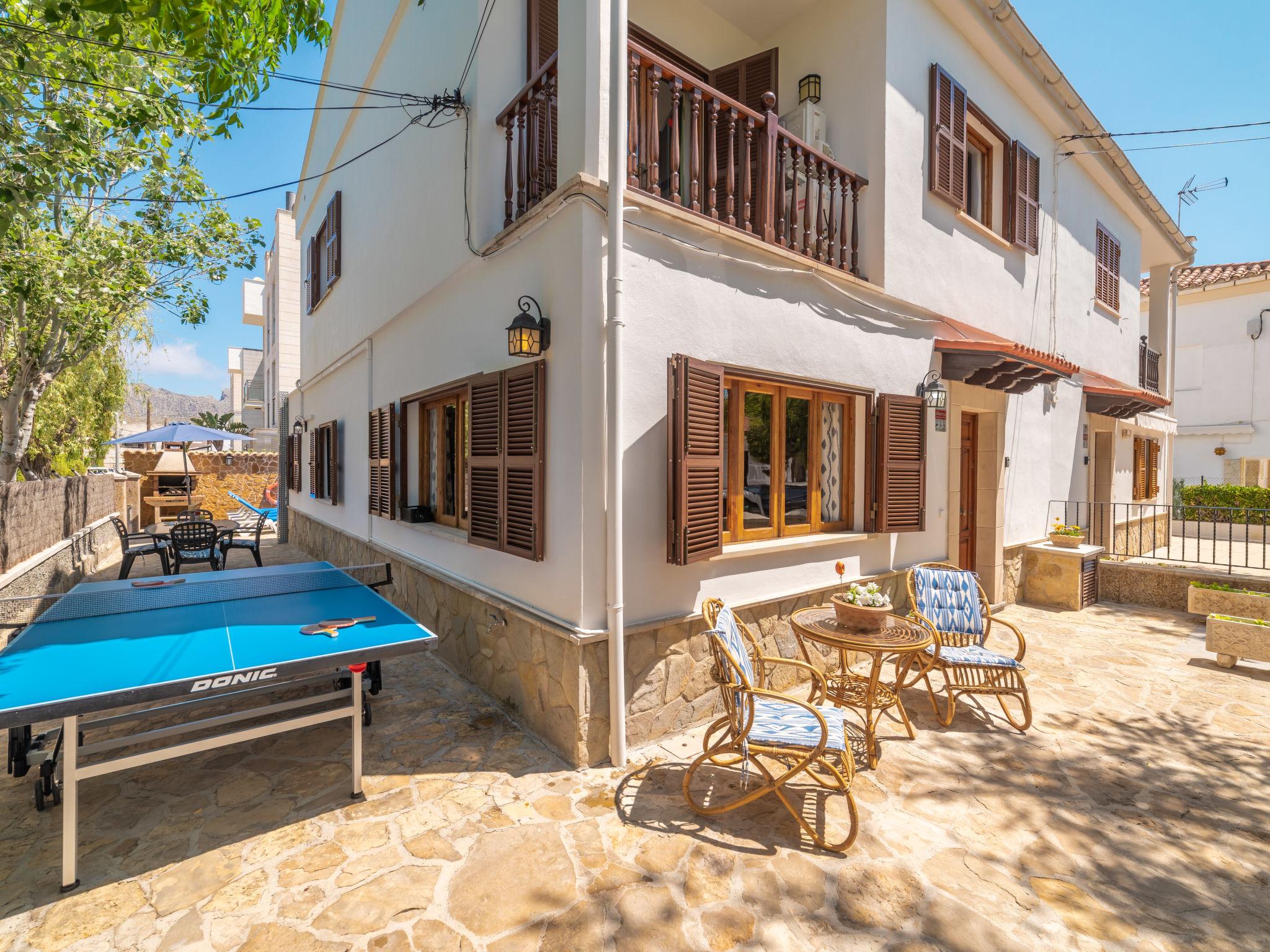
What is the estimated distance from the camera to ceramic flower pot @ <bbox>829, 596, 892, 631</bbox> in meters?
4.42

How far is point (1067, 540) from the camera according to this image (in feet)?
30.0

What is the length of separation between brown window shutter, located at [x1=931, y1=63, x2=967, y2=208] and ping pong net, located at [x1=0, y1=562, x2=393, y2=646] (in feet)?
26.0

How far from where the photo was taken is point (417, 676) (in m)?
5.95

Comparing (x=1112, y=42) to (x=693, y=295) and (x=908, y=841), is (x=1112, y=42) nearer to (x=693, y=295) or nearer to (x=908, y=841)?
(x=693, y=295)

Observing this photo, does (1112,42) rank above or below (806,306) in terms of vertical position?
above

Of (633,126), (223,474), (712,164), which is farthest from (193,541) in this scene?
(223,474)

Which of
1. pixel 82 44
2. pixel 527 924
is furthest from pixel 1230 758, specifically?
pixel 82 44

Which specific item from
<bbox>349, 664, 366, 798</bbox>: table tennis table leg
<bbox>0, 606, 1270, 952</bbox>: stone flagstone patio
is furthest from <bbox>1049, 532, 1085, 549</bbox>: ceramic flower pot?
<bbox>349, 664, 366, 798</bbox>: table tennis table leg

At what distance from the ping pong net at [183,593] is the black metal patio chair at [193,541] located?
349 centimetres

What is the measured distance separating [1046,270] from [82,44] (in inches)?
501

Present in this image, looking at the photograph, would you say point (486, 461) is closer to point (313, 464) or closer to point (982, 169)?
point (982, 169)

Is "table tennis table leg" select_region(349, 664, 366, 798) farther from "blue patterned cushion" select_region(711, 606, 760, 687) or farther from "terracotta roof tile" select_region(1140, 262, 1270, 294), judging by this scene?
"terracotta roof tile" select_region(1140, 262, 1270, 294)

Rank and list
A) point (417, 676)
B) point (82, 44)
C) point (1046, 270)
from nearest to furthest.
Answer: point (82, 44), point (417, 676), point (1046, 270)

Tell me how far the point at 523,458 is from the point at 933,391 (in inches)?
196
